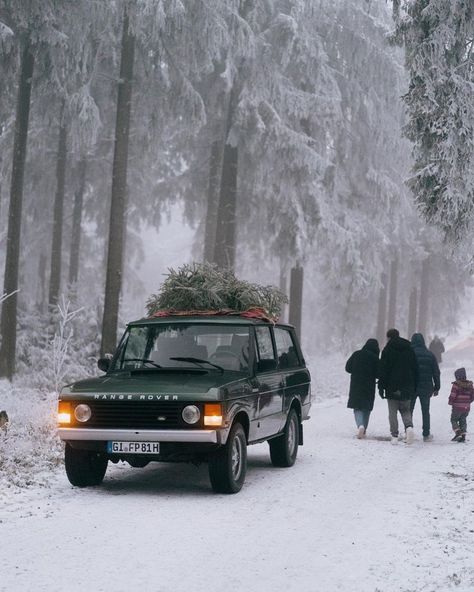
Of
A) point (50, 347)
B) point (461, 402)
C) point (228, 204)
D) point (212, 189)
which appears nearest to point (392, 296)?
point (212, 189)

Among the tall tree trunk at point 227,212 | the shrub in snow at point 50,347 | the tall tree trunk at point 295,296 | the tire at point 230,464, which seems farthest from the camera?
the tall tree trunk at point 295,296

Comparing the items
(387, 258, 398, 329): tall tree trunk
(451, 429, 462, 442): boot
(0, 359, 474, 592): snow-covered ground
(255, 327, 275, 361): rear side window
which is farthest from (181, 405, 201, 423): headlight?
(387, 258, 398, 329): tall tree trunk

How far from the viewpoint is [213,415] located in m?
8.68

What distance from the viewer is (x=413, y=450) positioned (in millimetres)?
13352

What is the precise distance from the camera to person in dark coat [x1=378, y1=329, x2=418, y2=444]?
14070 mm

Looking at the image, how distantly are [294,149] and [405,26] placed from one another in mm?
6975

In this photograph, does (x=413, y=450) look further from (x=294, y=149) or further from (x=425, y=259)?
(x=425, y=259)

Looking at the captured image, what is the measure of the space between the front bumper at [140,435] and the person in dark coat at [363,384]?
21.2 ft

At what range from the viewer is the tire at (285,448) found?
36.7ft

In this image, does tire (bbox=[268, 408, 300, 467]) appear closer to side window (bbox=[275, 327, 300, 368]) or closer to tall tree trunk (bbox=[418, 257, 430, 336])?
side window (bbox=[275, 327, 300, 368])

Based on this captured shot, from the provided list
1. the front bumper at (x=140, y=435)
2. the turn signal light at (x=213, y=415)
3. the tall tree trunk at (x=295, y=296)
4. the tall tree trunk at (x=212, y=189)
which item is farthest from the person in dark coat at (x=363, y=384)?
the tall tree trunk at (x=295, y=296)

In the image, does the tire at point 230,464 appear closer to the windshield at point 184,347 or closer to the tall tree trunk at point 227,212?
the windshield at point 184,347

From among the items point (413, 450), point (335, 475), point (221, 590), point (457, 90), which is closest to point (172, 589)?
point (221, 590)

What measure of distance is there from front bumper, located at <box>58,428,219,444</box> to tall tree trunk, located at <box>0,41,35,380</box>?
11.1m
